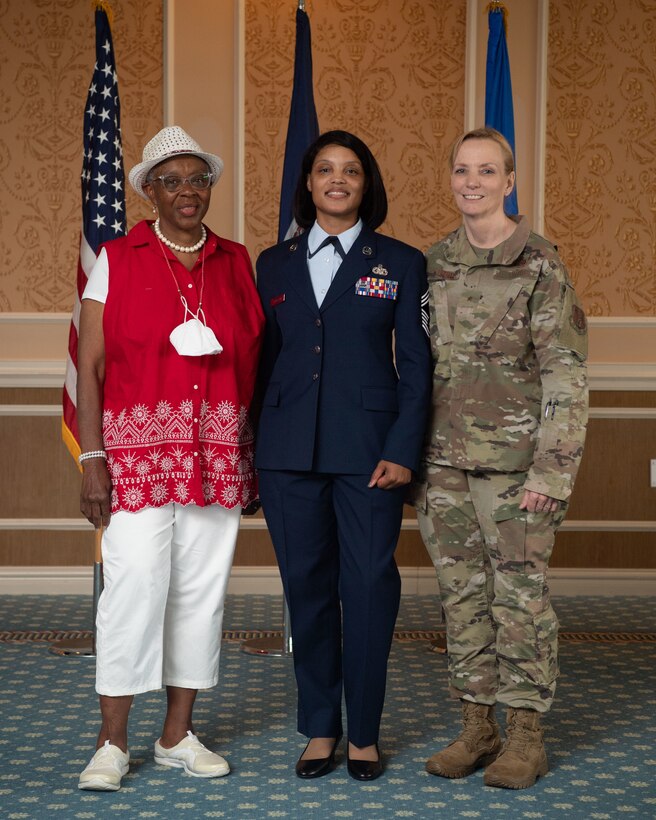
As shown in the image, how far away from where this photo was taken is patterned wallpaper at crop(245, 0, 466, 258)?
5352mm

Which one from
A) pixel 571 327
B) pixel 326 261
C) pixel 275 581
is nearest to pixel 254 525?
pixel 275 581

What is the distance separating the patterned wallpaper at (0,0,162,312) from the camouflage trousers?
2946 millimetres

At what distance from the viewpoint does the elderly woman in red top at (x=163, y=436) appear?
2840 mm

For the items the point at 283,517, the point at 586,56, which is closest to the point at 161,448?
the point at 283,517

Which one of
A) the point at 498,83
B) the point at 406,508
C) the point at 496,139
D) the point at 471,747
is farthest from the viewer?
the point at 406,508

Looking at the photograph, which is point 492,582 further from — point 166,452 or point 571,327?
point 166,452

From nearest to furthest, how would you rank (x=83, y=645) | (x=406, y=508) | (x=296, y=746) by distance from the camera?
(x=296, y=746)
(x=83, y=645)
(x=406, y=508)

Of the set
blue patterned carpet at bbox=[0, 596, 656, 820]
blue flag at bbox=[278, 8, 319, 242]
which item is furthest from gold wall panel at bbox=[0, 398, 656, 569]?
blue flag at bbox=[278, 8, 319, 242]

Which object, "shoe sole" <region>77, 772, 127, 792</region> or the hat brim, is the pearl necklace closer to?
the hat brim

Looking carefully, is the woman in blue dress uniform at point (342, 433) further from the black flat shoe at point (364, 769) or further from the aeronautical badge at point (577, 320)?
the aeronautical badge at point (577, 320)

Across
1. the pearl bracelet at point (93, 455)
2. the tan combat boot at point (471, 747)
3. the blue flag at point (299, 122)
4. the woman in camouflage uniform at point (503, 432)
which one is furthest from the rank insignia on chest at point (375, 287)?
the blue flag at point (299, 122)

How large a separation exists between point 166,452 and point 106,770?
0.81m

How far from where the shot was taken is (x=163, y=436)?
2869 mm

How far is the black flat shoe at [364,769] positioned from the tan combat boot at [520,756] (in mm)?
279
